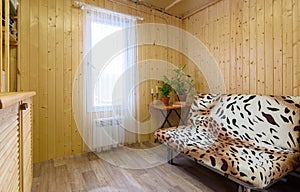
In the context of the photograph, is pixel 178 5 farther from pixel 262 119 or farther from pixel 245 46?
pixel 262 119

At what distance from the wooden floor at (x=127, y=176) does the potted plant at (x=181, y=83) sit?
1137 mm

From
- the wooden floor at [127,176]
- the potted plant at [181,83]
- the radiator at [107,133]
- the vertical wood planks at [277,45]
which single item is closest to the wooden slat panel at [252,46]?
the vertical wood planks at [277,45]

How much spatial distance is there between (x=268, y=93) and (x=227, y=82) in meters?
0.62

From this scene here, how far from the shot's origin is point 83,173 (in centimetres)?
211

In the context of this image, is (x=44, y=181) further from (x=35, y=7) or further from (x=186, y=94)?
(x=186, y=94)

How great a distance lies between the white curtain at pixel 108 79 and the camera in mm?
2643

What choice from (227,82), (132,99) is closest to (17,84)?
(132,99)

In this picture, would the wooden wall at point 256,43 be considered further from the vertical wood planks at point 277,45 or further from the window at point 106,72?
the window at point 106,72

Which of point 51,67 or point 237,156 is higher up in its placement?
point 51,67

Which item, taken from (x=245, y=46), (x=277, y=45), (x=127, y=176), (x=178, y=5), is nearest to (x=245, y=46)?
(x=245, y=46)

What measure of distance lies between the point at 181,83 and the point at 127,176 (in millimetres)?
1885

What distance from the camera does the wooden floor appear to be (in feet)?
5.96

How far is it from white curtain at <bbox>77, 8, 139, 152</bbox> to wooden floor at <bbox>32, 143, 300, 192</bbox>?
437 mm

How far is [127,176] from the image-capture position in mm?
2049
